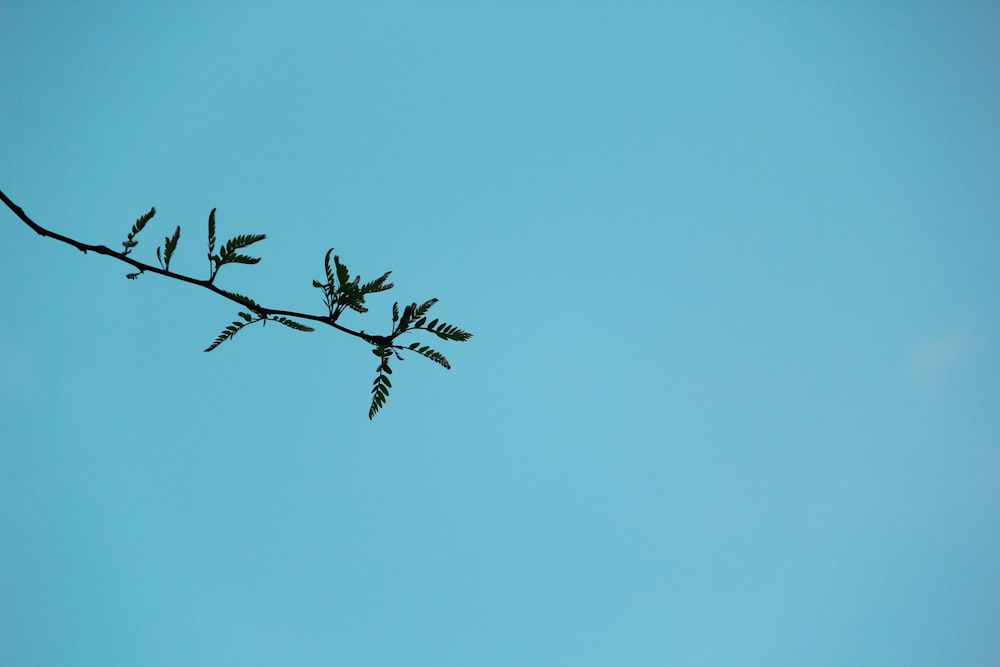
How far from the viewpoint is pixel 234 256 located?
3643 millimetres

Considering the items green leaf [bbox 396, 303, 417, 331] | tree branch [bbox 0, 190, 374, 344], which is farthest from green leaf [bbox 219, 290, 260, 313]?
green leaf [bbox 396, 303, 417, 331]

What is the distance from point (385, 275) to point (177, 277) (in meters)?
1.22

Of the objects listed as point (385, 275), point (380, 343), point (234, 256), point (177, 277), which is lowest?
point (177, 277)

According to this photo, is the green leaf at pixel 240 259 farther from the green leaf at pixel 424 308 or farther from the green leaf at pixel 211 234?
the green leaf at pixel 424 308

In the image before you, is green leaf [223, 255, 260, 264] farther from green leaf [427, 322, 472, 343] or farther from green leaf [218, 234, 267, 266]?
green leaf [427, 322, 472, 343]

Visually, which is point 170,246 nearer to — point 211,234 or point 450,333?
point 211,234

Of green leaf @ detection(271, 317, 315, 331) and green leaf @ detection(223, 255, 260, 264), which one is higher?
green leaf @ detection(223, 255, 260, 264)

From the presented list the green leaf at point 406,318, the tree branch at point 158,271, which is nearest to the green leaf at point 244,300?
the tree branch at point 158,271

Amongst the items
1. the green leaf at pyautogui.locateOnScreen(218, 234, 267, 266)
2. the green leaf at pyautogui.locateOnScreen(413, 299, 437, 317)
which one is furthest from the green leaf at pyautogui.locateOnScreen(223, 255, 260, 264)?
the green leaf at pyautogui.locateOnScreen(413, 299, 437, 317)

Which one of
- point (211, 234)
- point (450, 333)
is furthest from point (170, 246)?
point (450, 333)

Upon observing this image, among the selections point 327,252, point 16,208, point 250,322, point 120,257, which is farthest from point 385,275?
point 16,208

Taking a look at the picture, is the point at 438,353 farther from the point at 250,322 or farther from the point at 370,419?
the point at 250,322

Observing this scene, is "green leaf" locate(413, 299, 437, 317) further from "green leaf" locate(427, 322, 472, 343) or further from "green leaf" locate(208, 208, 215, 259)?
"green leaf" locate(208, 208, 215, 259)

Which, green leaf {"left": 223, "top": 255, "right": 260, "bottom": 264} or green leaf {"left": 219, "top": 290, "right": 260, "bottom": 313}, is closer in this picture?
green leaf {"left": 219, "top": 290, "right": 260, "bottom": 313}
